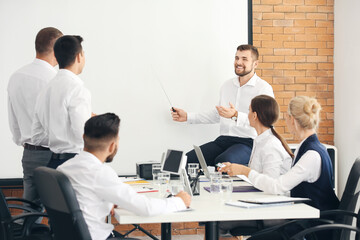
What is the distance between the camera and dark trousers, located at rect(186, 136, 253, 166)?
4.50 metres

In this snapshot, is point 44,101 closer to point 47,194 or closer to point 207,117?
point 47,194

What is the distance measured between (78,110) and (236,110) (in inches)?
69.1

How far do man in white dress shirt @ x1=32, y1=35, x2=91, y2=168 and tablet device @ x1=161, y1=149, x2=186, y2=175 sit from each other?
0.69 m

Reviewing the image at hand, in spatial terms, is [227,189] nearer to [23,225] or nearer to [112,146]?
[112,146]

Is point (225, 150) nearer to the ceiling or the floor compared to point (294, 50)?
nearer to the floor

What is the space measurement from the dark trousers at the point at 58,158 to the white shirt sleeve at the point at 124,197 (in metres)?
1.19

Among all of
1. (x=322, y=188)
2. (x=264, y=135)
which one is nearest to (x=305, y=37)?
(x=264, y=135)

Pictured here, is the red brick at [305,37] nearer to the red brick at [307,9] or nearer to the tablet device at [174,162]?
the red brick at [307,9]

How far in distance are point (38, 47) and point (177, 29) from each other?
1.64 meters

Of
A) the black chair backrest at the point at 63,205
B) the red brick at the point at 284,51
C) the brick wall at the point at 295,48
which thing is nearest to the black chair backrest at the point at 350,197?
the black chair backrest at the point at 63,205

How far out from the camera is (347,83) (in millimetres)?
5301

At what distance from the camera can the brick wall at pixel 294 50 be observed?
5.39 m

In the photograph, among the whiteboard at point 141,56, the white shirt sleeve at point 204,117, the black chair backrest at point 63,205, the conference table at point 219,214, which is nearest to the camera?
the black chair backrest at point 63,205

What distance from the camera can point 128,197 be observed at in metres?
2.28
